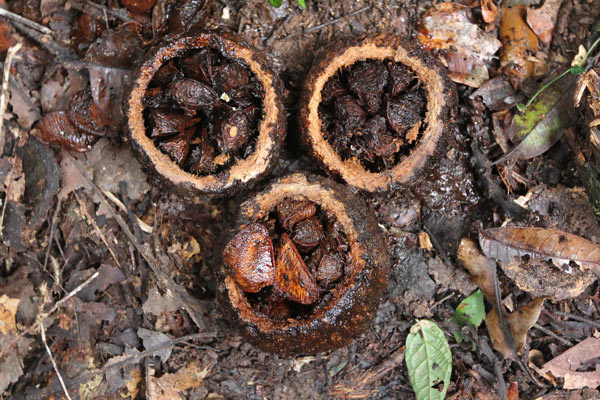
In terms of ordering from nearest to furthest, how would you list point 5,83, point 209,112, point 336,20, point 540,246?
point 209,112 < point 540,246 < point 336,20 < point 5,83

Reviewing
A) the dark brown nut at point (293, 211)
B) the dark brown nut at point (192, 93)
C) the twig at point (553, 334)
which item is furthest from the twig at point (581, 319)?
the dark brown nut at point (192, 93)

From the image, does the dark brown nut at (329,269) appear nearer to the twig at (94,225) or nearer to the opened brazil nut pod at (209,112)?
the opened brazil nut pod at (209,112)

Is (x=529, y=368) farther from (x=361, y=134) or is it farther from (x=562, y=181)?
(x=361, y=134)

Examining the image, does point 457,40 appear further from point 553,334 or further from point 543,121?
point 553,334

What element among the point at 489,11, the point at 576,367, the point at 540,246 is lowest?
the point at 576,367

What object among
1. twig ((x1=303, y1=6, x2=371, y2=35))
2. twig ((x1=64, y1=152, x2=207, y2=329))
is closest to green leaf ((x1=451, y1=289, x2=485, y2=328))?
twig ((x1=64, y1=152, x2=207, y2=329))

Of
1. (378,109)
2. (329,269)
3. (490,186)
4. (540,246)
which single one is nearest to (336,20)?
(378,109)
